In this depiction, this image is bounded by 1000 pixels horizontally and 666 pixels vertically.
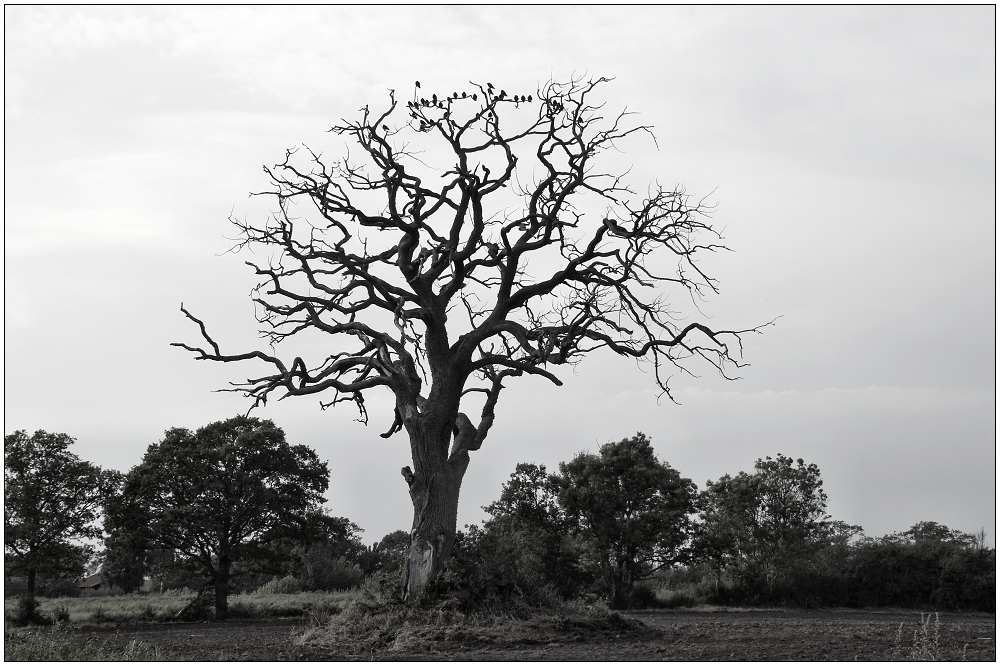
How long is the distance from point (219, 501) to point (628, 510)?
12.7 metres

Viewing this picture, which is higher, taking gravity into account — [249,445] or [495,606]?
[249,445]

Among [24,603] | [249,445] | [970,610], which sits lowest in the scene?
[970,610]

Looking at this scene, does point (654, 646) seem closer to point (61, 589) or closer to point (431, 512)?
point (431, 512)

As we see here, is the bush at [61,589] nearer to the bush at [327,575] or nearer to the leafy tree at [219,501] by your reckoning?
the bush at [327,575]

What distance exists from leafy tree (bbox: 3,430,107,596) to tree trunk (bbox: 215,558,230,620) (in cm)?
336

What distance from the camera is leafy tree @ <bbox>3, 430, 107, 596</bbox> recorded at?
21.8 metres

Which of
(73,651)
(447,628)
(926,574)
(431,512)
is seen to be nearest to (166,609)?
(73,651)

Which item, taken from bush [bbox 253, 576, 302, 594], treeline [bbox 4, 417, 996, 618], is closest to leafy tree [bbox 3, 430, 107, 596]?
treeline [bbox 4, 417, 996, 618]

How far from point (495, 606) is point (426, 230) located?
714 centimetres

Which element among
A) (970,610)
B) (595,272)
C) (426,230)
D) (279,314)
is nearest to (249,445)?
(279,314)

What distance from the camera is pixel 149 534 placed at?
2306 centimetres

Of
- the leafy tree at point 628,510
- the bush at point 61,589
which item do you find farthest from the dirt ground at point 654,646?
the bush at point 61,589

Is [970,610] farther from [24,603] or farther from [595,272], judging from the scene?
[24,603]

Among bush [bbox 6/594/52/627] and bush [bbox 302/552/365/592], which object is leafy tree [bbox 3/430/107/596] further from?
bush [bbox 302/552/365/592]
